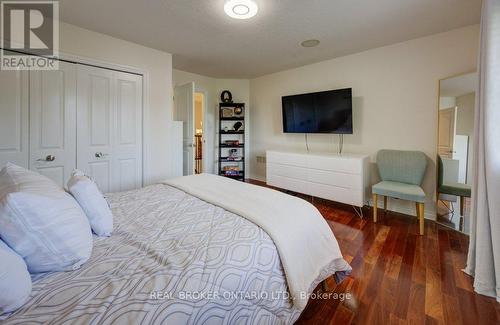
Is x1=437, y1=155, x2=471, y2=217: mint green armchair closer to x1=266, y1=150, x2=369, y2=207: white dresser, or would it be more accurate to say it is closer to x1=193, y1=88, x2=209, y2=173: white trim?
x1=266, y1=150, x2=369, y2=207: white dresser

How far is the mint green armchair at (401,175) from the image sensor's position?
264cm

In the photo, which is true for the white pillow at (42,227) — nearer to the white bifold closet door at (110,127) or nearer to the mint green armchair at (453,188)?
the white bifold closet door at (110,127)

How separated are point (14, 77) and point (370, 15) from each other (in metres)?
3.60

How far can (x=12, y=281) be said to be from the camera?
27.4 inches

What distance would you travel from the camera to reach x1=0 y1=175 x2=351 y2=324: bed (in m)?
0.73

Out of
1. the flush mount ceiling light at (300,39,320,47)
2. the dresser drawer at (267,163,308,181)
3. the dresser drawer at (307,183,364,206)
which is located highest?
the flush mount ceiling light at (300,39,320,47)

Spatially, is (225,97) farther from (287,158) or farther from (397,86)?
(397,86)

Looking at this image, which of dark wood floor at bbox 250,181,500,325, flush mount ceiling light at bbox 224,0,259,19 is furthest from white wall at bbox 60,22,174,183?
dark wood floor at bbox 250,181,500,325

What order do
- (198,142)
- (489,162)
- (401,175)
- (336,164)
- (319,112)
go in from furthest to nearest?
(198,142) < (319,112) < (336,164) < (401,175) < (489,162)

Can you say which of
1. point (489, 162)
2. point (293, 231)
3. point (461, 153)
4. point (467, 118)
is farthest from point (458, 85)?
point (293, 231)

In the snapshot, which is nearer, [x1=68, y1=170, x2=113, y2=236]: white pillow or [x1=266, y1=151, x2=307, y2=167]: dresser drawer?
[x1=68, y1=170, x2=113, y2=236]: white pillow

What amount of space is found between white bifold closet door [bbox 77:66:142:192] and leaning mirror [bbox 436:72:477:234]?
3.82 metres
